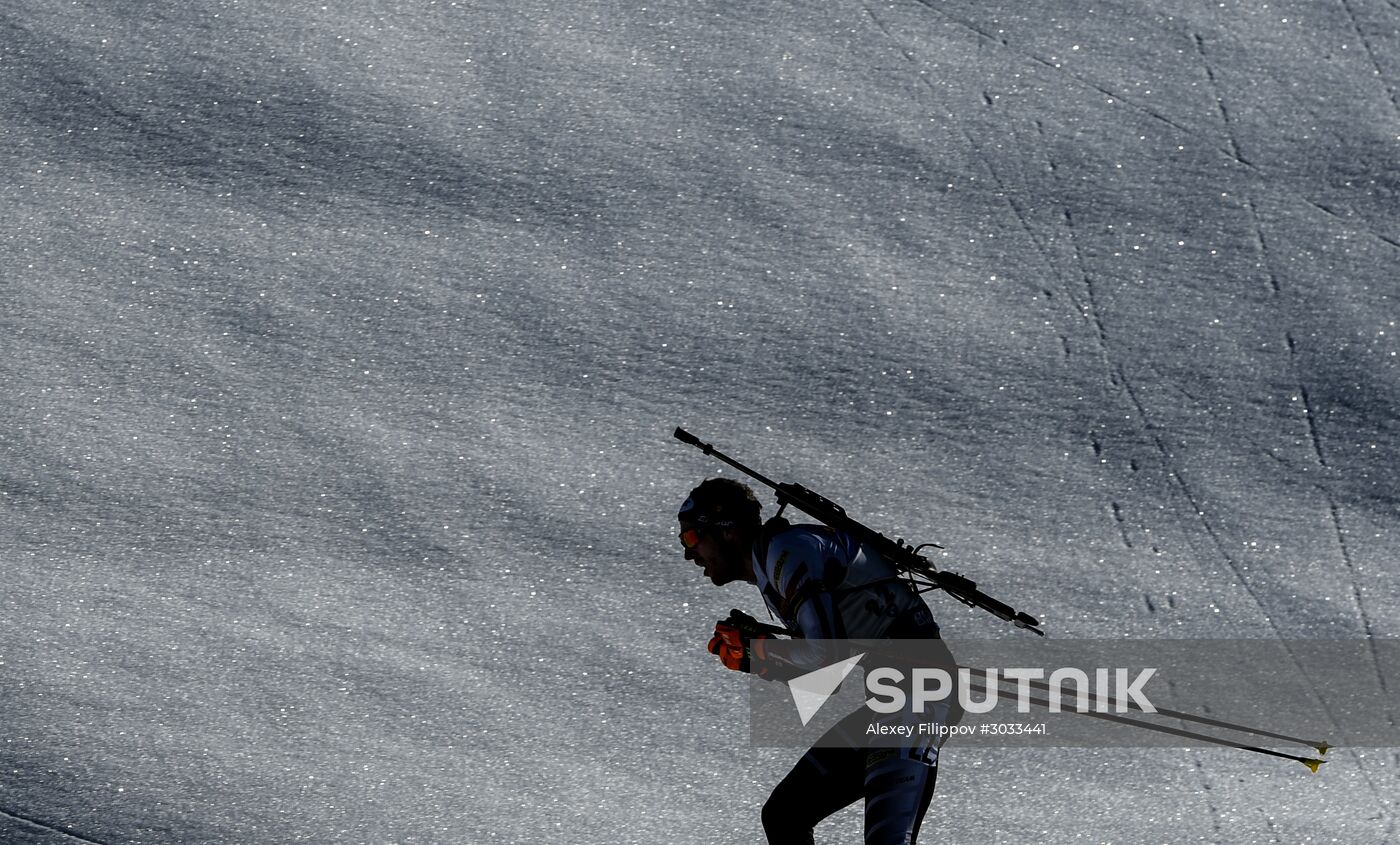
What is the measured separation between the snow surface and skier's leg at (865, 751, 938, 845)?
1.64 meters

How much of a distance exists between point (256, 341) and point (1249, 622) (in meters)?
6.02

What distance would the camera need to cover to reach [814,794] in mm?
6625

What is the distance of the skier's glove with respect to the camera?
21.3ft

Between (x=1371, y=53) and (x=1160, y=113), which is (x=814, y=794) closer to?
(x=1160, y=113)

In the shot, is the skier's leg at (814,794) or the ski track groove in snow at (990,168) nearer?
the skier's leg at (814,794)

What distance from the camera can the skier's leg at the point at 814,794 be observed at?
6613mm

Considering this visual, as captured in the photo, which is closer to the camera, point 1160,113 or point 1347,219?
point 1347,219

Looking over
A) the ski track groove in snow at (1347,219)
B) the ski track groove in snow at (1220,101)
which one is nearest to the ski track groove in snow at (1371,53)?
the ski track groove in snow at (1347,219)

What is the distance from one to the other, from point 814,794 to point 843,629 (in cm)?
82

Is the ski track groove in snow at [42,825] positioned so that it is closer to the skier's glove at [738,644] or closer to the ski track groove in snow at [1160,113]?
the skier's glove at [738,644]

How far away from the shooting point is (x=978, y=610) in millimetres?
8992

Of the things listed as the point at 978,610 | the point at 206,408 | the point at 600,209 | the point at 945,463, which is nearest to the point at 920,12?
the point at 600,209

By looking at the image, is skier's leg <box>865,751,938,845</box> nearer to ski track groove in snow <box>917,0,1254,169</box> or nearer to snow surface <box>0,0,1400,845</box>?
snow surface <box>0,0,1400,845</box>

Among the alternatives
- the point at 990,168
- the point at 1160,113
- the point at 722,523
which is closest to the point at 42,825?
the point at 722,523
